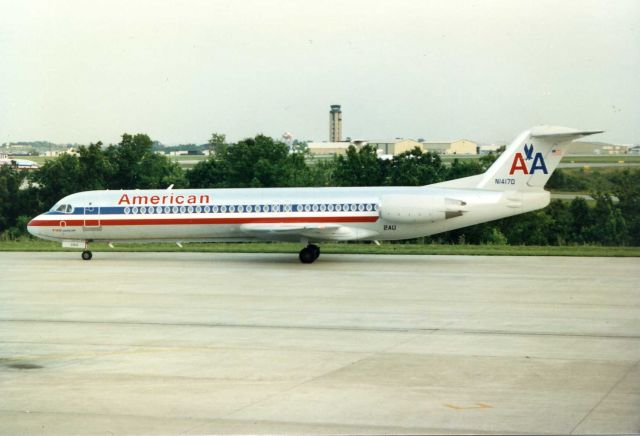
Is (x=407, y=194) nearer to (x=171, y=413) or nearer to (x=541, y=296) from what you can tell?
(x=541, y=296)

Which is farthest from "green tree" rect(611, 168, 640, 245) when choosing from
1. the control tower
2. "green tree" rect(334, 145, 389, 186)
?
the control tower

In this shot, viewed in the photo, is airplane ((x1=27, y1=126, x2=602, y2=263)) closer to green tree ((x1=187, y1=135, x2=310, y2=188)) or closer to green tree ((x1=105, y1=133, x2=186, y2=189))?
green tree ((x1=187, y1=135, x2=310, y2=188))

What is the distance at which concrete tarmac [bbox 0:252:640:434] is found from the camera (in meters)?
10.4

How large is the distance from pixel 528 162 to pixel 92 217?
1605 cm

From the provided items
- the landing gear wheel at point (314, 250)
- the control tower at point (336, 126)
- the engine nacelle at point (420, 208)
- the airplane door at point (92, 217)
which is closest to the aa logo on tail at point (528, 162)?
the engine nacelle at point (420, 208)

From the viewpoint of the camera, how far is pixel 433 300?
69.4ft

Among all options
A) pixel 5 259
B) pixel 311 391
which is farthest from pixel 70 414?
pixel 5 259

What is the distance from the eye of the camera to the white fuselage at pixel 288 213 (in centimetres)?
3058

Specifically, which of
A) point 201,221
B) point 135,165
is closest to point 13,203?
point 135,165

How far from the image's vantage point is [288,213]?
3122cm

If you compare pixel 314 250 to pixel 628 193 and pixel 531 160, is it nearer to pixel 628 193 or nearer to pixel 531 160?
pixel 531 160

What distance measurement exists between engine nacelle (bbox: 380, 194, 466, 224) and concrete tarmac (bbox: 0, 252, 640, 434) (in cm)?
345

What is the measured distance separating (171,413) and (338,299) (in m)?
11.1

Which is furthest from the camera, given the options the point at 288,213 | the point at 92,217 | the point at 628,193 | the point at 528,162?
the point at 628,193
